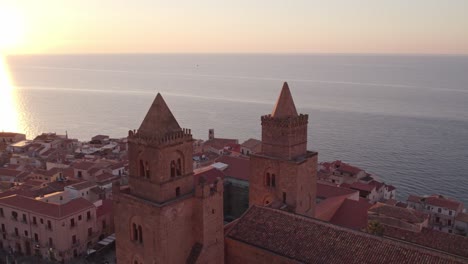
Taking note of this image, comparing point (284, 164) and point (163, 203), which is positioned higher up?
point (284, 164)

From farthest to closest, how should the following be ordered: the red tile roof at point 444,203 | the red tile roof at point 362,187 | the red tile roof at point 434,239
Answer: the red tile roof at point 362,187 < the red tile roof at point 444,203 < the red tile roof at point 434,239

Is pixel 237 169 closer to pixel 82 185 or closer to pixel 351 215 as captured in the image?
pixel 351 215

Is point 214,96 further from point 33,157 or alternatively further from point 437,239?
point 437,239

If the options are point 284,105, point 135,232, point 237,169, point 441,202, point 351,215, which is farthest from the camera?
point 441,202

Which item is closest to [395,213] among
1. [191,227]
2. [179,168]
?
[191,227]

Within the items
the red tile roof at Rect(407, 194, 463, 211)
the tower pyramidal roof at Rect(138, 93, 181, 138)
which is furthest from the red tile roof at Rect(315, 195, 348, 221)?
the red tile roof at Rect(407, 194, 463, 211)

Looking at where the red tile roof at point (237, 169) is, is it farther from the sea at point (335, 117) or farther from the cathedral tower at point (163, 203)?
the sea at point (335, 117)

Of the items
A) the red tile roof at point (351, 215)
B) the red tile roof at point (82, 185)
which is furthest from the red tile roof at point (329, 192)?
the red tile roof at point (82, 185)
